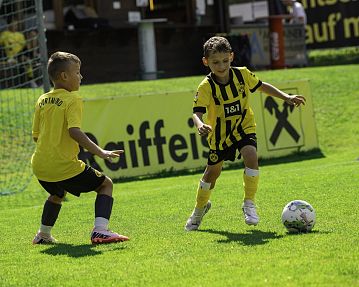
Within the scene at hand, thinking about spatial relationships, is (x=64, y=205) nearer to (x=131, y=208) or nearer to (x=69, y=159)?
(x=131, y=208)

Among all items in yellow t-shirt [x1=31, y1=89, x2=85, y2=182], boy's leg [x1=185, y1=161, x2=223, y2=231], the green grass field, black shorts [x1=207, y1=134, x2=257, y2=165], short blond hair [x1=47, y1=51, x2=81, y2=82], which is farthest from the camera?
boy's leg [x1=185, y1=161, x2=223, y2=231]

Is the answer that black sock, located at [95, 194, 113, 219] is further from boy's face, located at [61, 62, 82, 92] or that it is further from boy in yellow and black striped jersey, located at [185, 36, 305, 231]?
boy's face, located at [61, 62, 82, 92]

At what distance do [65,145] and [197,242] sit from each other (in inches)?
54.7

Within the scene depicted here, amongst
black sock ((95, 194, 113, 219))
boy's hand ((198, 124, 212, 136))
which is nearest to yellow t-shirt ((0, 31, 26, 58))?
black sock ((95, 194, 113, 219))

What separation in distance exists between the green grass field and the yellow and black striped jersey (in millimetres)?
815

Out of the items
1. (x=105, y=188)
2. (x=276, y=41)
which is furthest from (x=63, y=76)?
(x=276, y=41)

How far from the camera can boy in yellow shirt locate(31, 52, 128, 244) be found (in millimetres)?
6820

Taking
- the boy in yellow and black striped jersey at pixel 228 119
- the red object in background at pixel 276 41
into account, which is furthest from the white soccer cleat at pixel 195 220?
the red object in background at pixel 276 41

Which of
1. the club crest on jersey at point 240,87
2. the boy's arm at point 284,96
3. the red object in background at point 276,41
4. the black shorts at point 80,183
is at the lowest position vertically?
the black shorts at point 80,183

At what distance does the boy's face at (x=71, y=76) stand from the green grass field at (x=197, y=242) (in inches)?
53.4

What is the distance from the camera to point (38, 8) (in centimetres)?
1276

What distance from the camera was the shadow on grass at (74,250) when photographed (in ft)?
21.0

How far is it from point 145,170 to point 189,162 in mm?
882

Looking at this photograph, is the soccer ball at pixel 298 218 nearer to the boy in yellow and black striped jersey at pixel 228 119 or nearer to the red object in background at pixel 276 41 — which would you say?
the boy in yellow and black striped jersey at pixel 228 119
